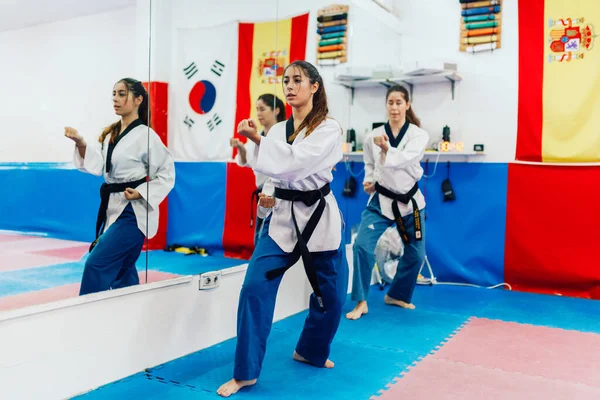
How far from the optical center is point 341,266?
266 centimetres

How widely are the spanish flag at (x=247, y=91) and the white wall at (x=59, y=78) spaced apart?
4.60 ft

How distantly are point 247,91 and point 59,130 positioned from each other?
6.30ft

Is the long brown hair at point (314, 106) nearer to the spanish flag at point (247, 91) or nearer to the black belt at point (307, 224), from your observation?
the black belt at point (307, 224)

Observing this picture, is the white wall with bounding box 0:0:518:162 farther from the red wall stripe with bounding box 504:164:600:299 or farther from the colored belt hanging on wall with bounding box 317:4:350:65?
the red wall stripe with bounding box 504:164:600:299

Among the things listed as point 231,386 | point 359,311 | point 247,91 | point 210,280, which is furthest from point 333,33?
point 231,386

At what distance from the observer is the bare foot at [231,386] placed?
2.35 meters

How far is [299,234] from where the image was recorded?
250cm

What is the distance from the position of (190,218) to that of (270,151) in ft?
4.85

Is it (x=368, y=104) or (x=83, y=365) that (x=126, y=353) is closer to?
(x=83, y=365)

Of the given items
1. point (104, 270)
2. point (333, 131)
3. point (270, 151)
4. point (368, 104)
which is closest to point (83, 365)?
point (104, 270)

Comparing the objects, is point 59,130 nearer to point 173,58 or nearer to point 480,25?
point 173,58

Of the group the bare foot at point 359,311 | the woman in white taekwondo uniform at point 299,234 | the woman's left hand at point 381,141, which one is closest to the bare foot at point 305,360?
the woman in white taekwondo uniform at point 299,234

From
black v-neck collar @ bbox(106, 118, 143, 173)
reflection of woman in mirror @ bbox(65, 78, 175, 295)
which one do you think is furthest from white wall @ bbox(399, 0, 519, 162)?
black v-neck collar @ bbox(106, 118, 143, 173)

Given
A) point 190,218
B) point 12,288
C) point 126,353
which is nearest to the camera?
point 12,288
